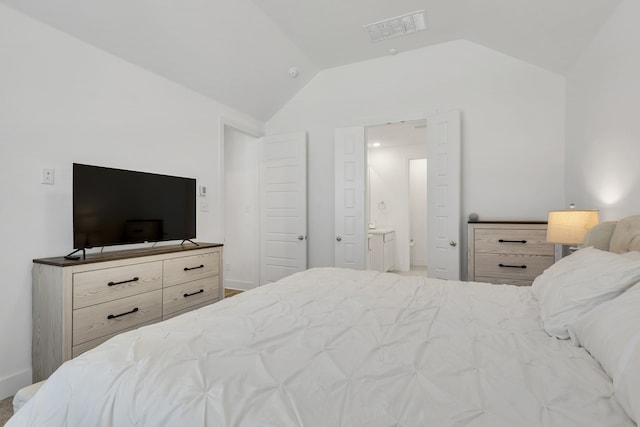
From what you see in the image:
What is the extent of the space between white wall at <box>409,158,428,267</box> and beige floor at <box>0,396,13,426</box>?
6.24 meters

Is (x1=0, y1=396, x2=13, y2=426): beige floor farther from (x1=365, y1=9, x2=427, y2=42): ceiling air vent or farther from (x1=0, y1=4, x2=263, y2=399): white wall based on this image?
(x1=365, y1=9, x2=427, y2=42): ceiling air vent

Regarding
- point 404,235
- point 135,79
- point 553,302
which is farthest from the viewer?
point 404,235

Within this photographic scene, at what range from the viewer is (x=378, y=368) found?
951mm

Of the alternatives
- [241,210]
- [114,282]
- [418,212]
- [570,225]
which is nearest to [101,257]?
[114,282]

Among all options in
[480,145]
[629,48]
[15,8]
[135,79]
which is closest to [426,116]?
[480,145]

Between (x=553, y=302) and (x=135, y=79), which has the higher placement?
(x=135, y=79)

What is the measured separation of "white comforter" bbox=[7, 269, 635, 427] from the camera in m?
0.76

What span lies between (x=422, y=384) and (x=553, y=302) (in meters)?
0.84

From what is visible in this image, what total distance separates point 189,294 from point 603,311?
2.83 m

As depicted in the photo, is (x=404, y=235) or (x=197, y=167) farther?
(x=404, y=235)

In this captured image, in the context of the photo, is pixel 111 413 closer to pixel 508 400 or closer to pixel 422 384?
pixel 422 384

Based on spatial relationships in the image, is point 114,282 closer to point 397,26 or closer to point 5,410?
point 5,410

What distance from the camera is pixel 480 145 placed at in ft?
11.7

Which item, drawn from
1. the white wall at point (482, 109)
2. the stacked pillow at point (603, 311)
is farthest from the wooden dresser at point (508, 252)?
the stacked pillow at point (603, 311)
